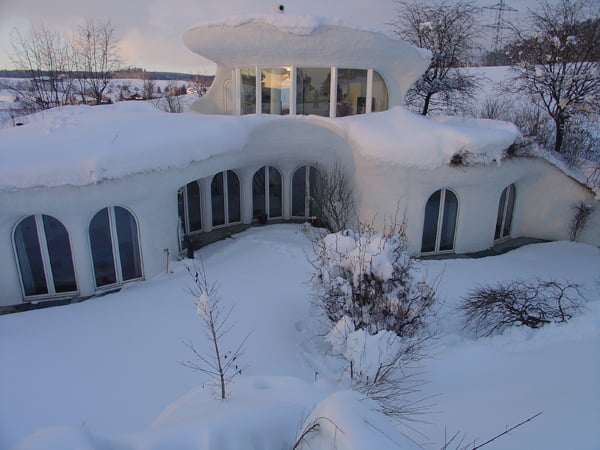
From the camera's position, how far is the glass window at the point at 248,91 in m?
14.0

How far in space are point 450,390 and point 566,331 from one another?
107 inches

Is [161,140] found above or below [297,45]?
below

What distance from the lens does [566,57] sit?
17.9 m

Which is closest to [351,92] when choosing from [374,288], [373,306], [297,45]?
[297,45]

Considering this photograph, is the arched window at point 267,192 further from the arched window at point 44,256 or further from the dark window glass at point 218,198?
the arched window at point 44,256

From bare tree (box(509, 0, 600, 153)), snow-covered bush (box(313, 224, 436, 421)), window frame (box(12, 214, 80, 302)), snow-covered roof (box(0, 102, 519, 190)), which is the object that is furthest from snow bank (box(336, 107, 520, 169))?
window frame (box(12, 214, 80, 302))

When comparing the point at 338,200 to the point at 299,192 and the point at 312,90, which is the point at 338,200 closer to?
the point at 299,192

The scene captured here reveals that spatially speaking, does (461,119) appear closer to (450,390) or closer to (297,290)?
(297,290)

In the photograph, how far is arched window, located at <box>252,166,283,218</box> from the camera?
1439cm

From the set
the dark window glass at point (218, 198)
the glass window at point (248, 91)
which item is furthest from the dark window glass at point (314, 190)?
the dark window glass at point (218, 198)

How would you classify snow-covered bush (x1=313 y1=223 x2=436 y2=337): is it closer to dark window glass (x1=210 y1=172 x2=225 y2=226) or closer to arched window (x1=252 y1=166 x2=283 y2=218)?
dark window glass (x1=210 y1=172 x2=225 y2=226)

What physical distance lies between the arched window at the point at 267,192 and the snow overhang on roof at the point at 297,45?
3.70m

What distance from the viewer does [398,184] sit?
37.9 feet

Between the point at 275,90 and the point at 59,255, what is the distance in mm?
8509
